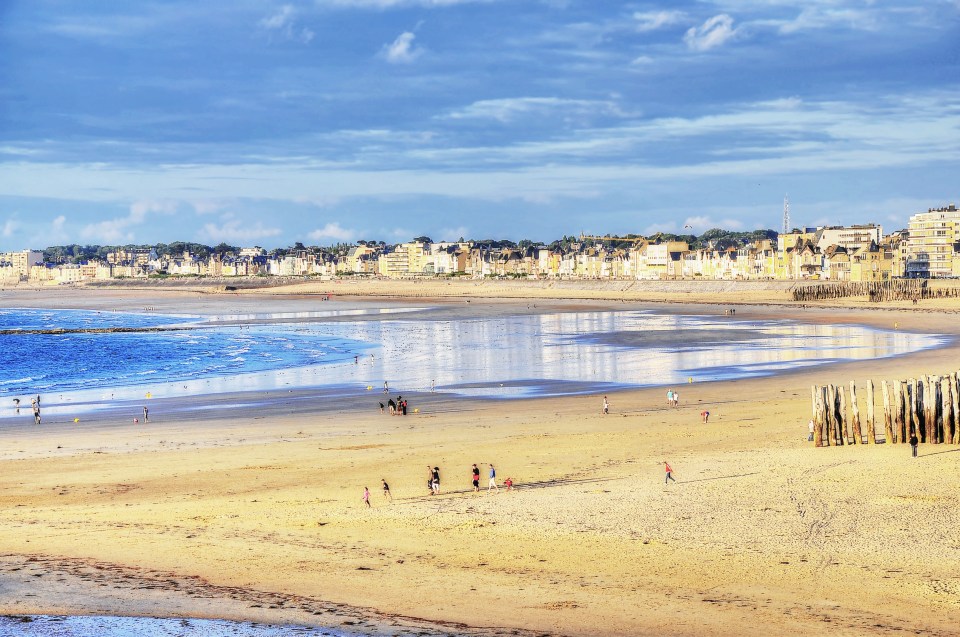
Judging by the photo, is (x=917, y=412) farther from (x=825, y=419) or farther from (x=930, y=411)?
(x=825, y=419)

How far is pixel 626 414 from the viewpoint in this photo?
32562 mm

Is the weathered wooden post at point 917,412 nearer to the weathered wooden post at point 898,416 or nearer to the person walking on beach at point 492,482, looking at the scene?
the weathered wooden post at point 898,416

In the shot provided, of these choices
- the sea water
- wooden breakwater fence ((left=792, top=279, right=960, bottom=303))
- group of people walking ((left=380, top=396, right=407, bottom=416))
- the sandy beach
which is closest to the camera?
the sandy beach

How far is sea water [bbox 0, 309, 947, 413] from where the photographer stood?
42812 millimetres

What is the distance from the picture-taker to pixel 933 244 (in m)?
147

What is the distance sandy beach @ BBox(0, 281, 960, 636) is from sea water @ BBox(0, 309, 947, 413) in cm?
990

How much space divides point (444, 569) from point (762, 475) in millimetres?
8586

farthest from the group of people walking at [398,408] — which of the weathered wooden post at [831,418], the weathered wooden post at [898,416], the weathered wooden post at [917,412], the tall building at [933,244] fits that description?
the tall building at [933,244]

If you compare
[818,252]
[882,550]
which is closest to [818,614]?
[882,550]

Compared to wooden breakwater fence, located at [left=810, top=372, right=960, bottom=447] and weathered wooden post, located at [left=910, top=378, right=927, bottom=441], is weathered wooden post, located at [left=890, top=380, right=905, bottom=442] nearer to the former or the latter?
wooden breakwater fence, located at [left=810, top=372, right=960, bottom=447]

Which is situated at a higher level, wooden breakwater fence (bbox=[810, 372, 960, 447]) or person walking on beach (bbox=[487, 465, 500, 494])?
wooden breakwater fence (bbox=[810, 372, 960, 447])

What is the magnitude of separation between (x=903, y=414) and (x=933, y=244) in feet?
438

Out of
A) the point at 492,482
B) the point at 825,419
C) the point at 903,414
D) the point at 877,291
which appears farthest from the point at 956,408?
the point at 877,291

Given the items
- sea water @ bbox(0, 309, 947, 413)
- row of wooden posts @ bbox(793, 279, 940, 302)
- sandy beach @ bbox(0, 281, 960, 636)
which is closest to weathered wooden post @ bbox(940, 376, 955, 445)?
sandy beach @ bbox(0, 281, 960, 636)
